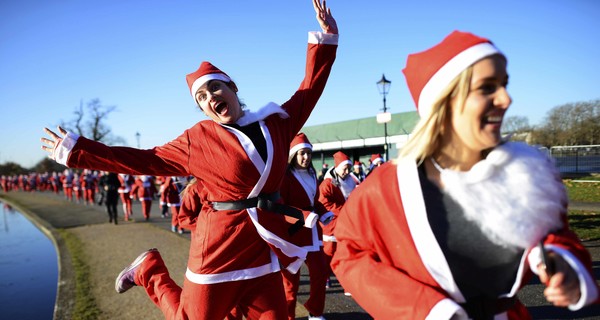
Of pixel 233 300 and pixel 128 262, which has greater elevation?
pixel 233 300

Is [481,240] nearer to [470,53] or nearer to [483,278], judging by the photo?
[483,278]

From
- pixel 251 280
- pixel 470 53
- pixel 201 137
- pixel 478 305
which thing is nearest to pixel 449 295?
pixel 478 305

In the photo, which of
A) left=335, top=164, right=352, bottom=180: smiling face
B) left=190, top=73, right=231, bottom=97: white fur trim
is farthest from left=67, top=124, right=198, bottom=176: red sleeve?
left=335, top=164, right=352, bottom=180: smiling face

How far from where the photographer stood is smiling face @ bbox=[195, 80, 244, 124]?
2744mm

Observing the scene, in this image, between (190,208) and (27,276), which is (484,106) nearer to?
(190,208)

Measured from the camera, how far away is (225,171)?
263 centimetres

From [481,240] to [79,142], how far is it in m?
2.57

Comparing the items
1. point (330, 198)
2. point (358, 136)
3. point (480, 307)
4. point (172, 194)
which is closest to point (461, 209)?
point (480, 307)

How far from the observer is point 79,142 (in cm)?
272

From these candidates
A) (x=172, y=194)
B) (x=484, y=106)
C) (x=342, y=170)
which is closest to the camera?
(x=484, y=106)

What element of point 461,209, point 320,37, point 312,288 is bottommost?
point 312,288

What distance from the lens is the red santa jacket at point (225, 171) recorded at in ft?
8.68

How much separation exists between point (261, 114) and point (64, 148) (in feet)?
4.46

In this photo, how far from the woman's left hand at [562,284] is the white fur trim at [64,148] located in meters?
2.78
